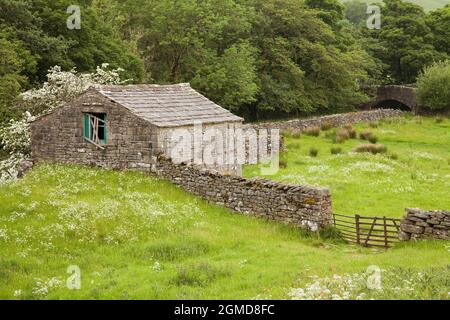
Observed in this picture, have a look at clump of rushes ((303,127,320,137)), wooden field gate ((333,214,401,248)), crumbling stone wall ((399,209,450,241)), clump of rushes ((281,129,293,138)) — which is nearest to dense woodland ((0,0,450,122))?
clump of rushes ((281,129,293,138))

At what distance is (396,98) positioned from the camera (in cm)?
6475

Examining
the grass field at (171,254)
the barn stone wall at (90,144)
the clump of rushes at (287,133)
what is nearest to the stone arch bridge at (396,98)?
the clump of rushes at (287,133)

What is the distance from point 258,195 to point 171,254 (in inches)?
192

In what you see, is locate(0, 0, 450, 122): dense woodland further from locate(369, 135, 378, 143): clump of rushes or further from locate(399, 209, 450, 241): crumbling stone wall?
locate(399, 209, 450, 241): crumbling stone wall

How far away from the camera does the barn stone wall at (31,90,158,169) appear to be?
23141 millimetres

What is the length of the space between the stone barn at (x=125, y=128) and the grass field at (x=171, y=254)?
271 centimetres

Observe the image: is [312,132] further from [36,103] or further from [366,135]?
[36,103]

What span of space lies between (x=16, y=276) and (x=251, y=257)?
5568 millimetres

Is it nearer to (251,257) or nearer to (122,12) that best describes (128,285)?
(251,257)

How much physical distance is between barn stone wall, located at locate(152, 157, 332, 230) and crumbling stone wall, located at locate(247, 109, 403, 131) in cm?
1541

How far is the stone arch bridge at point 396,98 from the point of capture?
205 feet

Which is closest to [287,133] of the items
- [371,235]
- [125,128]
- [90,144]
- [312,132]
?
[312,132]

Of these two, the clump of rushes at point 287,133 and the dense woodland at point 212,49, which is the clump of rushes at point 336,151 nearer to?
the clump of rushes at point 287,133

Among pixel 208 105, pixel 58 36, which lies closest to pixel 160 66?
pixel 58 36
